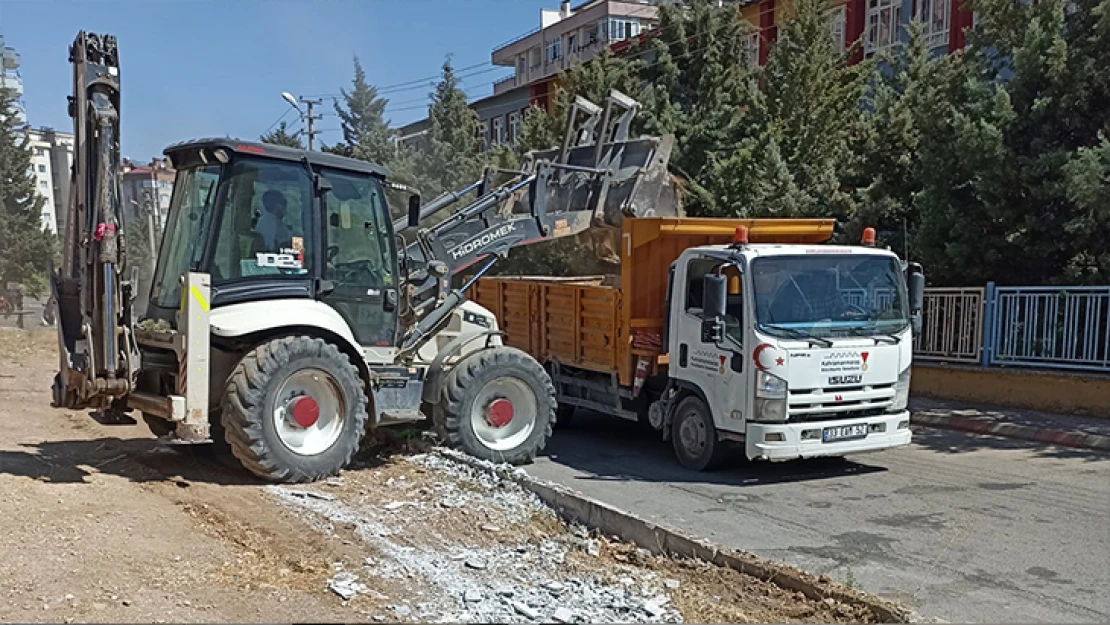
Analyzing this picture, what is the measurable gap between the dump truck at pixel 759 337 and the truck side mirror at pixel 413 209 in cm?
223

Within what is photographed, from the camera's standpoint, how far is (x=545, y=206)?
1020 centimetres

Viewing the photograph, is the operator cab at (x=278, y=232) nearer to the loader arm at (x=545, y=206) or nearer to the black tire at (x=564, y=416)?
the loader arm at (x=545, y=206)

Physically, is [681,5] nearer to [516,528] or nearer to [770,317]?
[770,317]

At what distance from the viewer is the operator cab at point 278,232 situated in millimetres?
7699

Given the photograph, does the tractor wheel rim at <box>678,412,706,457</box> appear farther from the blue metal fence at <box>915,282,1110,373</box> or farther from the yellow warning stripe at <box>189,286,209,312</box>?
the yellow warning stripe at <box>189,286,209,312</box>

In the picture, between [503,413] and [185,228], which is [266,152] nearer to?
[185,228]

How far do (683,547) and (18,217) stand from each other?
42.7 m

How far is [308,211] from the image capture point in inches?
316

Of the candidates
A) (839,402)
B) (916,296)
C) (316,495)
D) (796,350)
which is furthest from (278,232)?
(916,296)

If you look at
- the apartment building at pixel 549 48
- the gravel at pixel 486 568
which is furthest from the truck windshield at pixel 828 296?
the apartment building at pixel 549 48

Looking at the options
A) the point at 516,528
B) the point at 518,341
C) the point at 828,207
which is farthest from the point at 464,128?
the point at 516,528

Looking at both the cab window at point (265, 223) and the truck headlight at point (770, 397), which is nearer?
the cab window at point (265, 223)

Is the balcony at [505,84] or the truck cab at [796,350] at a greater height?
the balcony at [505,84]

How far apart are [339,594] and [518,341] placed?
717 centimetres
